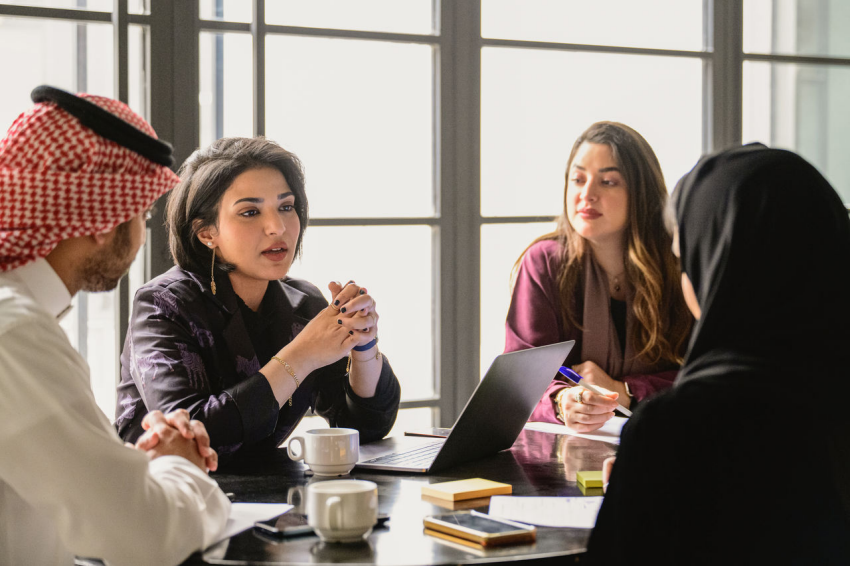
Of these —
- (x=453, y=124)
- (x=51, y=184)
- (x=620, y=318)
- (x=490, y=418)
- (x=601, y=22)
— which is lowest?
(x=490, y=418)

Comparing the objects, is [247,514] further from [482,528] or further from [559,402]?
[559,402]

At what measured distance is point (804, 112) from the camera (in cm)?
384

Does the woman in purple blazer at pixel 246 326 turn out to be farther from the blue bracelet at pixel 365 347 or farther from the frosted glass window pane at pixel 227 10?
the frosted glass window pane at pixel 227 10

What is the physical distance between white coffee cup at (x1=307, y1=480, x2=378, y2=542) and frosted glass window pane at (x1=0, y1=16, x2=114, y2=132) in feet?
6.27

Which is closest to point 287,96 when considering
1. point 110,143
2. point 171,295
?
point 171,295

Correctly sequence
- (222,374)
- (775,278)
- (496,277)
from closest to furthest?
(775,278), (222,374), (496,277)

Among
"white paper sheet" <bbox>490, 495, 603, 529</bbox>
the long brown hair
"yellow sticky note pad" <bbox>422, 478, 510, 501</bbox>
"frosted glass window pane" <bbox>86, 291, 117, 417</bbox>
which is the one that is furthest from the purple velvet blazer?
the long brown hair

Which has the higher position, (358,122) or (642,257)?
(358,122)

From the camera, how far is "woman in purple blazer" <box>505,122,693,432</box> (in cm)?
266

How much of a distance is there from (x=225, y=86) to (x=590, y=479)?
1.94m

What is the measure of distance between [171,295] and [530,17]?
6.51ft

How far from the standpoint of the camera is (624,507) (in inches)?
46.3

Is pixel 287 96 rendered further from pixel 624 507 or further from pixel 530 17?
pixel 624 507

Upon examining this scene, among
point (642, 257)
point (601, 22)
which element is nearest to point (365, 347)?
point (642, 257)
